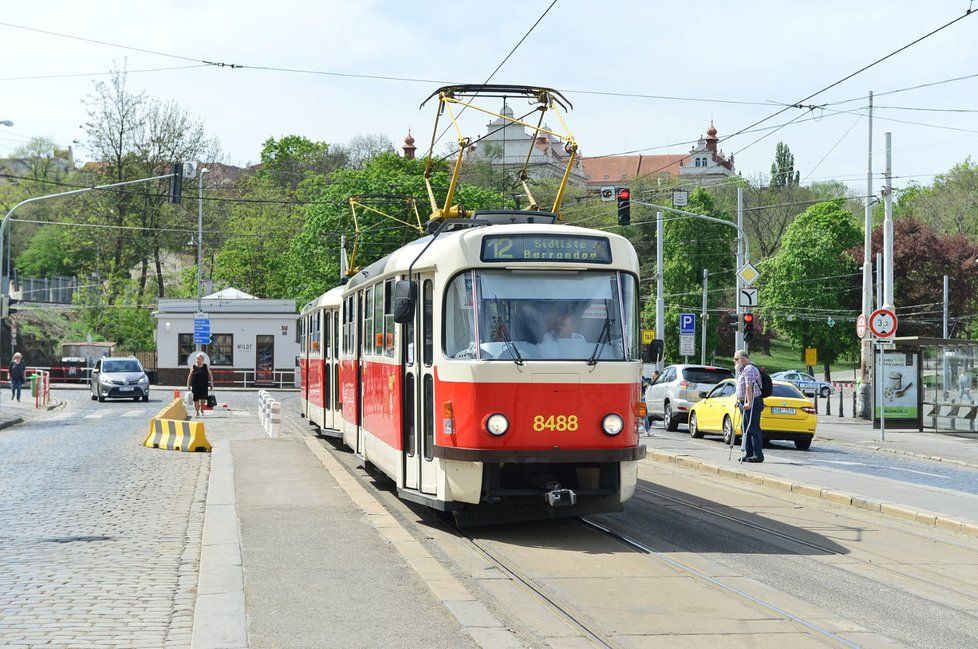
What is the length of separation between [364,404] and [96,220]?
53396mm

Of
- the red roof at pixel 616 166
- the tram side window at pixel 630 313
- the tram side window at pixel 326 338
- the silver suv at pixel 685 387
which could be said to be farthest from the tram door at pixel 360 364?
the red roof at pixel 616 166

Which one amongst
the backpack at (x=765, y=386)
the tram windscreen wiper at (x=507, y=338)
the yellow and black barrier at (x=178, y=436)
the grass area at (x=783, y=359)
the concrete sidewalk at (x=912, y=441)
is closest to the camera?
the tram windscreen wiper at (x=507, y=338)

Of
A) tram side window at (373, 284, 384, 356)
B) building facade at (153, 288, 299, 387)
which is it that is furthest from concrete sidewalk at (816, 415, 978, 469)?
building facade at (153, 288, 299, 387)

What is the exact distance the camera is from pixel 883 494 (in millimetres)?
14555

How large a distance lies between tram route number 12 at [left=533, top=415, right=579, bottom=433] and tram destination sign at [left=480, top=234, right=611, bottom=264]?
1.50 metres

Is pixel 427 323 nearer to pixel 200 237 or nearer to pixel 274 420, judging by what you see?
pixel 274 420

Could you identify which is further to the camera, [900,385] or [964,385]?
[900,385]

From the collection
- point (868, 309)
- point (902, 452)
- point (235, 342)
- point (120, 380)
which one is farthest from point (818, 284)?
point (902, 452)

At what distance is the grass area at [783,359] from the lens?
292ft

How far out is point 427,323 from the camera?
38.1 ft

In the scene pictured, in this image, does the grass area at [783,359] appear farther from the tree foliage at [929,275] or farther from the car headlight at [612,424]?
the car headlight at [612,424]

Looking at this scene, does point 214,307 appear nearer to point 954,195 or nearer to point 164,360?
point 164,360

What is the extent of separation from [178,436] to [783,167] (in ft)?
354

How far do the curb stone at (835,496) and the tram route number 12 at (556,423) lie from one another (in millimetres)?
4243
